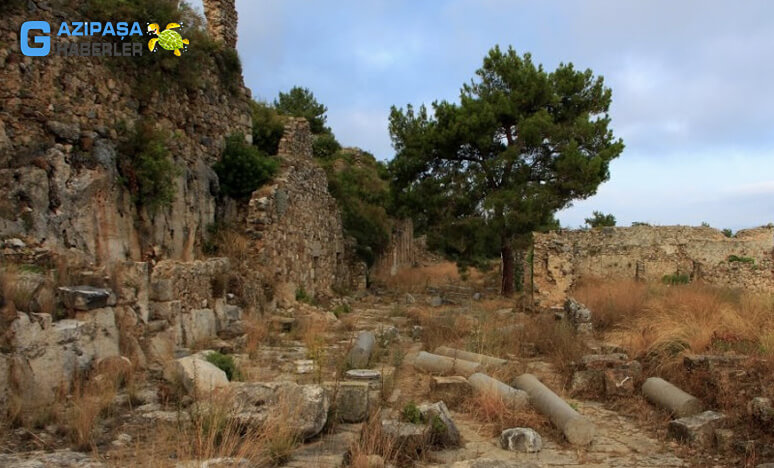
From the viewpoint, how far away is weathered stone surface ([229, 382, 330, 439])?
491 centimetres

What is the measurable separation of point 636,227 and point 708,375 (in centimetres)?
938

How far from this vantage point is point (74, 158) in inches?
332

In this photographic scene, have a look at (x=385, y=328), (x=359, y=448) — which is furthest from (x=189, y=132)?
(x=359, y=448)

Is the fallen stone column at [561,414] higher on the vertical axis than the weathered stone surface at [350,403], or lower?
lower

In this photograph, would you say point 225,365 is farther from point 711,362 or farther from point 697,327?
point 697,327

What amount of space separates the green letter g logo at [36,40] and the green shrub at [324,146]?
19.6 m

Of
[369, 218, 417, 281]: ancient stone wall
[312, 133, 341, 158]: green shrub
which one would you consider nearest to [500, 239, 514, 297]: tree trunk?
[369, 218, 417, 281]: ancient stone wall

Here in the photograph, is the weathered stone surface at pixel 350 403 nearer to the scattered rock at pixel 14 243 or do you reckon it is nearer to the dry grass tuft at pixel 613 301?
the scattered rock at pixel 14 243

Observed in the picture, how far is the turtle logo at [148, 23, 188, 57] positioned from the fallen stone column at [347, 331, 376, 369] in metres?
6.23

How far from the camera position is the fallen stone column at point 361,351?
7900 mm

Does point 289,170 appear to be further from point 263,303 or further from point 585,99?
point 585,99

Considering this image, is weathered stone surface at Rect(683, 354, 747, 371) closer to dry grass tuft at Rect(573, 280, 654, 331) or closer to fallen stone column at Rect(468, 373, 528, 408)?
fallen stone column at Rect(468, 373, 528, 408)

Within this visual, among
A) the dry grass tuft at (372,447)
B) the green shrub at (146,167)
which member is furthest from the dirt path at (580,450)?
the green shrub at (146,167)

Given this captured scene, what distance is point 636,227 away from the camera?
1516 cm
